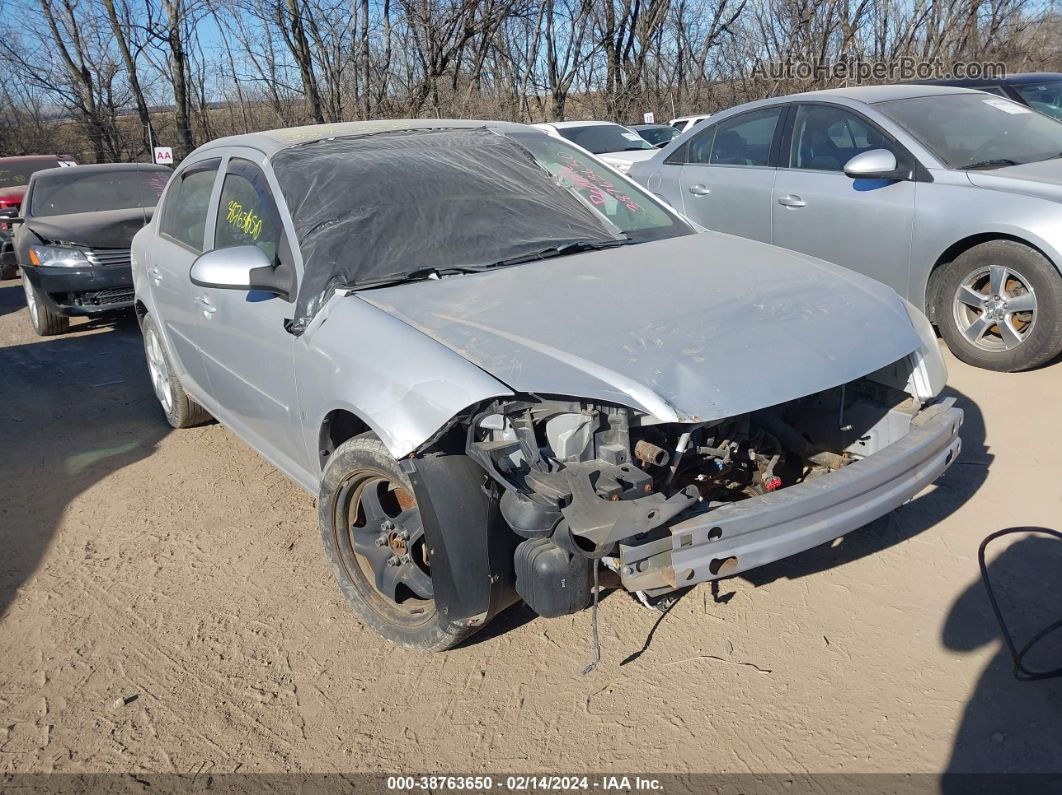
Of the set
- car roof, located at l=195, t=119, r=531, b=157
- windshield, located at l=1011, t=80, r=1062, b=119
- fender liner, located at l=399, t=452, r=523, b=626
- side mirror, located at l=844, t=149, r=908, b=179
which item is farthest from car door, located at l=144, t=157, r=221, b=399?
windshield, located at l=1011, t=80, r=1062, b=119

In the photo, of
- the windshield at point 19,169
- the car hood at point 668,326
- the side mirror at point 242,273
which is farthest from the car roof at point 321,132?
the windshield at point 19,169

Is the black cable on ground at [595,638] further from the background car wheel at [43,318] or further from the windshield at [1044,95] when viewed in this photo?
the background car wheel at [43,318]

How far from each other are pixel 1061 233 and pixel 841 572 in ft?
8.90

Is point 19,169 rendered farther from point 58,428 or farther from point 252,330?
point 252,330

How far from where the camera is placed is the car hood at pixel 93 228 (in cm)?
794

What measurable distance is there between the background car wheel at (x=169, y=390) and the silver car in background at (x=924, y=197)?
4.07m

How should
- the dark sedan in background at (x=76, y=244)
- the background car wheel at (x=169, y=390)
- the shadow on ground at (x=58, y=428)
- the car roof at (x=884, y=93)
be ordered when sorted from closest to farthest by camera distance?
the shadow on ground at (x=58, y=428)
the background car wheel at (x=169, y=390)
the car roof at (x=884, y=93)
the dark sedan in background at (x=76, y=244)

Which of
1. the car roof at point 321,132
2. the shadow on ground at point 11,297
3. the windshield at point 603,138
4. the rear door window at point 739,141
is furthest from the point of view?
the windshield at point 603,138

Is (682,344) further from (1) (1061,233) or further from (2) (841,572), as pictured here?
(1) (1061,233)

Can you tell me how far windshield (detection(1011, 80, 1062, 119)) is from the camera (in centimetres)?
738

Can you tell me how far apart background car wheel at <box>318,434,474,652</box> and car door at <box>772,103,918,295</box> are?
3.93 metres

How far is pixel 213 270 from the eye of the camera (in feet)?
10.6

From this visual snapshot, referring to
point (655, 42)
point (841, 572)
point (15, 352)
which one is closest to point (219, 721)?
point (841, 572)

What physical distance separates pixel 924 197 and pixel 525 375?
3.89 meters
